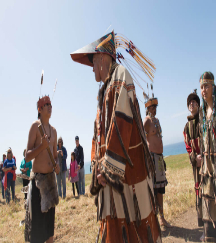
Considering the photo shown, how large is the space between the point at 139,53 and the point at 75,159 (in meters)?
7.43

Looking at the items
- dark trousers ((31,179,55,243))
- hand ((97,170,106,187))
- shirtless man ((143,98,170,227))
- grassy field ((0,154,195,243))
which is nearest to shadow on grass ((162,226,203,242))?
shirtless man ((143,98,170,227))

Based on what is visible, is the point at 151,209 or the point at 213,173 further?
the point at 213,173

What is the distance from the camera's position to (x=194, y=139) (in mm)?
3732

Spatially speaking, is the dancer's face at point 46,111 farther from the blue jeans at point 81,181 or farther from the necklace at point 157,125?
the blue jeans at point 81,181

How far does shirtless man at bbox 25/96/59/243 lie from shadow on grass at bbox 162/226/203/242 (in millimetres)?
2146

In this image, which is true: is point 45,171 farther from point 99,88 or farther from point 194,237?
point 194,237

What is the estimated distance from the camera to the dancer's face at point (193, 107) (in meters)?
3.98

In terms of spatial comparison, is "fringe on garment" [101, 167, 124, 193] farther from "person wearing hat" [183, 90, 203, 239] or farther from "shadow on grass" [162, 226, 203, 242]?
"shadow on grass" [162, 226, 203, 242]

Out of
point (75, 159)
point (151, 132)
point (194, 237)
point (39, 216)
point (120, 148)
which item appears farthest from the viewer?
point (75, 159)

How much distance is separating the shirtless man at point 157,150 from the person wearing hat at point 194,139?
650 mm

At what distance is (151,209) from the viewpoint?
2043 millimetres

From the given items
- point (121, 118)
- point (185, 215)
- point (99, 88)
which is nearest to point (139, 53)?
point (99, 88)

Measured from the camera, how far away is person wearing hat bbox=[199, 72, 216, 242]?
3096 mm

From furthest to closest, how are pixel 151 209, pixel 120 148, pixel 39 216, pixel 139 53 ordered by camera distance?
pixel 39 216
pixel 139 53
pixel 151 209
pixel 120 148
